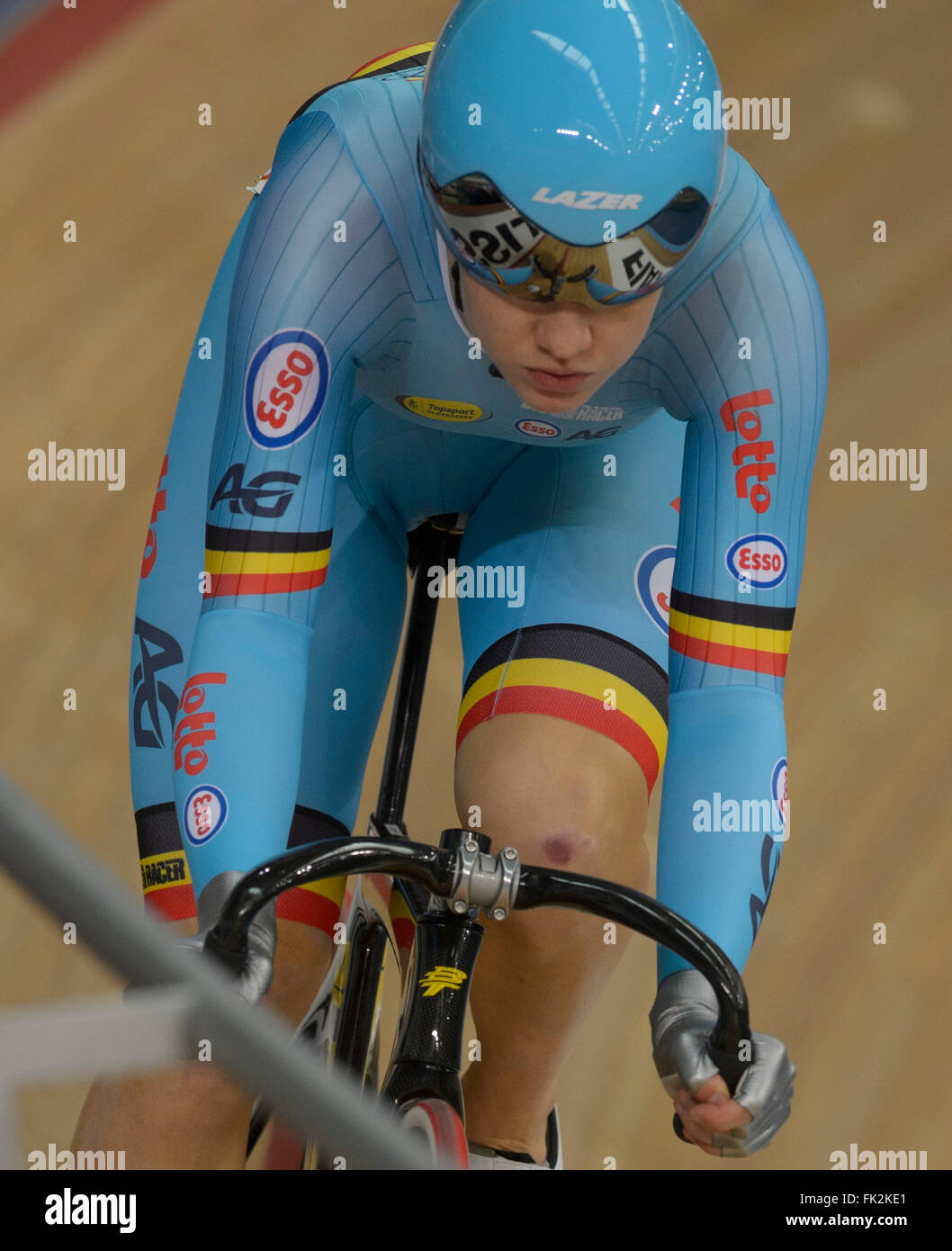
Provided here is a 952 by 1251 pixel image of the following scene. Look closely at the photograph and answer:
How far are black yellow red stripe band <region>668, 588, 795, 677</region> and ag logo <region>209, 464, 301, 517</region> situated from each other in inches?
18.2

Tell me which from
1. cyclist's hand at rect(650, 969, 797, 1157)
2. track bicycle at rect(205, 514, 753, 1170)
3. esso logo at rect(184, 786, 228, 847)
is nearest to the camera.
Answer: track bicycle at rect(205, 514, 753, 1170)

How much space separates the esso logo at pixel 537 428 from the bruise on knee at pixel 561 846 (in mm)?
477

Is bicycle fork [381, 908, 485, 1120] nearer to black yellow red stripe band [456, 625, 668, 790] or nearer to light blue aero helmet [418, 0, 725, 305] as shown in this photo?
black yellow red stripe band [456, 625, 668, 790]

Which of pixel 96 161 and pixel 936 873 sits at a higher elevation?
pixel 96 161

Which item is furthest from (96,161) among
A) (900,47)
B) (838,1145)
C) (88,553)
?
(838,1145)

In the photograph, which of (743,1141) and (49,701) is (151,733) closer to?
(743,1141)

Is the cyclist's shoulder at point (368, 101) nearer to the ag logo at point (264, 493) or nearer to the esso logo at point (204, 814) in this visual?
the ag logo at point (264, 493)

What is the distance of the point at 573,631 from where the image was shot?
187cm

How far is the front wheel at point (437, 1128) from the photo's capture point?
1.45 m

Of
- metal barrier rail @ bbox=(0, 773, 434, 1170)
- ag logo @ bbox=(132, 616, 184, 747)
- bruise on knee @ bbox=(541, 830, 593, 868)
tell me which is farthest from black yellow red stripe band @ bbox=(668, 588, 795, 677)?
metal barrier rail @ bbox=(0, 773, 434, 1170)

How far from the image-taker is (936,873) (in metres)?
3.41

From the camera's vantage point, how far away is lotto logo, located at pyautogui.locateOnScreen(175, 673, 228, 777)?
160 centimetres

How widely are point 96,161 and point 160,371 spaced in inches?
28.8

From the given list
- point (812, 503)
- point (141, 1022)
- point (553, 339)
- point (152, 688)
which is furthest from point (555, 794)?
point (812, 503)
